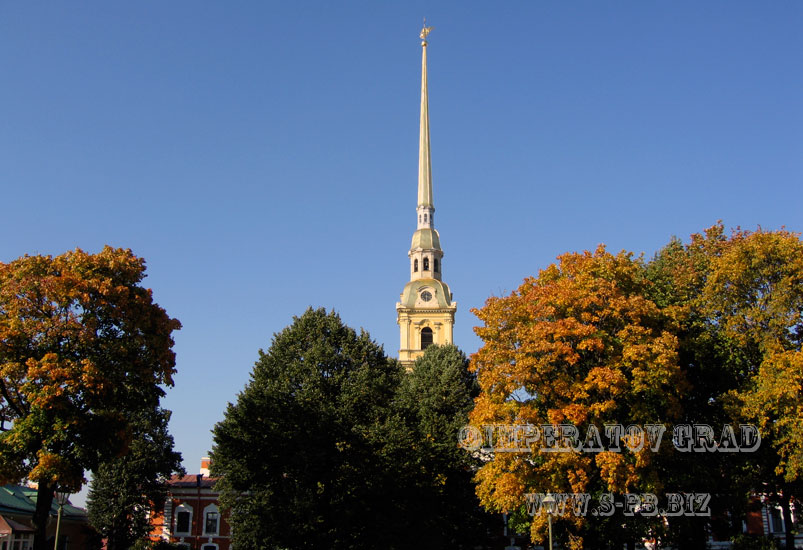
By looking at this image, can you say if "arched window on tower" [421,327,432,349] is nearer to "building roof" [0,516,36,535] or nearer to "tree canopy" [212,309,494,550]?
"tree canopy" [212,309,494,550]

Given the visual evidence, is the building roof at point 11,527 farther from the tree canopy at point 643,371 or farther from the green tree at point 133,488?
the tree canopy at point 643,371

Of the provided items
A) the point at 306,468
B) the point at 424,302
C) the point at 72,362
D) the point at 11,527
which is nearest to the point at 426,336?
the point at 424,302

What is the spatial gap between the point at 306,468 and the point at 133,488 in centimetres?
2130

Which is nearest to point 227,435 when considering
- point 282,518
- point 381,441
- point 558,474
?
point 282,518

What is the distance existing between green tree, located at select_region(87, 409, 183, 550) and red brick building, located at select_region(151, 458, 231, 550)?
6.99 ft

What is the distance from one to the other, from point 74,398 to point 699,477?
2379 cm

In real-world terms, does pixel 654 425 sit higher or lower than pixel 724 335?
lower

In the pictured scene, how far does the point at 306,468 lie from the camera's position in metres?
34.1

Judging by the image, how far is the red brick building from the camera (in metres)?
52.1

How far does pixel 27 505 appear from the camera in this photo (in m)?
48.9

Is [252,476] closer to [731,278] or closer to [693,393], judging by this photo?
[693,393]

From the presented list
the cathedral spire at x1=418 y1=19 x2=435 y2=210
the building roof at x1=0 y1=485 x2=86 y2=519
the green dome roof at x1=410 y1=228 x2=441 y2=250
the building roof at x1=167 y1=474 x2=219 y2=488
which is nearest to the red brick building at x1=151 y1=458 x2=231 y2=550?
the building roof at x1=167 y1=474 x2=219 y2=488

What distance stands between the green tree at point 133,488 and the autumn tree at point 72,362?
22.8 meters

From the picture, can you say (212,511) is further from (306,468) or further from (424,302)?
(424,302)
